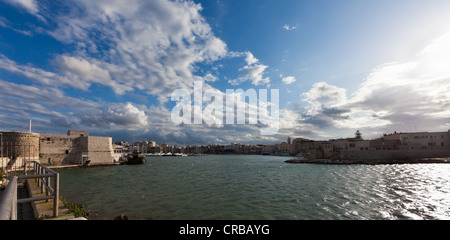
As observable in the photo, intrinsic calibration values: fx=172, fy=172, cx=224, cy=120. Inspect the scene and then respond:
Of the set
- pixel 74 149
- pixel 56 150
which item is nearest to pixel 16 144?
pixel 56 150

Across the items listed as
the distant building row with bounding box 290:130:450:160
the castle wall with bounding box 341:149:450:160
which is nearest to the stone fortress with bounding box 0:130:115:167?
the distant building row with bounding box 290:130:450:160

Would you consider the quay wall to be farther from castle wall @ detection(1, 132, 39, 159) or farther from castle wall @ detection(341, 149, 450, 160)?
castle wall @ detection(341, 149, 450, 160)

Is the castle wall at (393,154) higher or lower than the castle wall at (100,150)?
lower

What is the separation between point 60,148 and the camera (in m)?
42.9

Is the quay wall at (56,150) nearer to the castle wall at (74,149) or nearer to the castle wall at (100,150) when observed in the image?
the castle wall at (74,149)

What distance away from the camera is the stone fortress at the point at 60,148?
3453cm

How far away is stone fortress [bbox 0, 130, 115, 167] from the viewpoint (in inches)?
1359

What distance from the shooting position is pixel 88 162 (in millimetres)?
44844

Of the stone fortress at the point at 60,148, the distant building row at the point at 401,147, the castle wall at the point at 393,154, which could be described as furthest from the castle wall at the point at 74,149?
the castle wall at the point at 393,154

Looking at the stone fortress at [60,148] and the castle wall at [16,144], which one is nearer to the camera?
the castle wall at [16,144]

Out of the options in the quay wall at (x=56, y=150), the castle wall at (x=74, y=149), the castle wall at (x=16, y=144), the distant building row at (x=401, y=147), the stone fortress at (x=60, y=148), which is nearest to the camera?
the castle wall at (x=16, y=144)

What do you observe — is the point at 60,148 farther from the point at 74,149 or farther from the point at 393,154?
the point at 393,154
